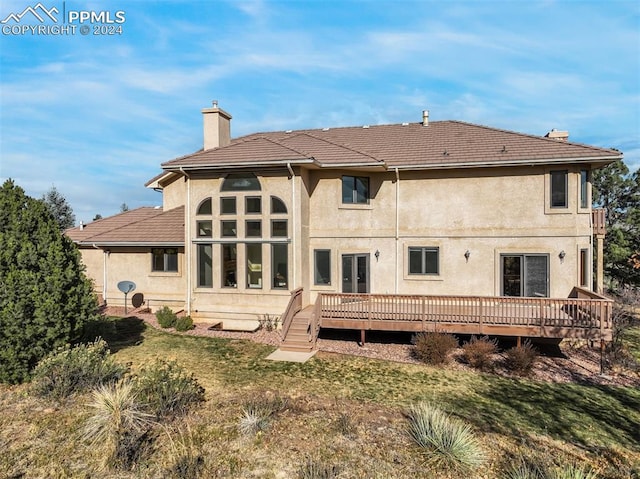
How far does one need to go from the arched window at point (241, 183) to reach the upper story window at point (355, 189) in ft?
11.5

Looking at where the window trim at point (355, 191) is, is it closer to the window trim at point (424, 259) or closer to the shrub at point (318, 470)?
the window trim at point (424, 259)

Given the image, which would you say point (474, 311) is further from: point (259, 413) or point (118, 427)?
point (118, 427)

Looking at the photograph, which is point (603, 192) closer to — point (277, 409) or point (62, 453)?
point (277, 409)

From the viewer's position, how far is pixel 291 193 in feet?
48.0

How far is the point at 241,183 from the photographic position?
15.2m

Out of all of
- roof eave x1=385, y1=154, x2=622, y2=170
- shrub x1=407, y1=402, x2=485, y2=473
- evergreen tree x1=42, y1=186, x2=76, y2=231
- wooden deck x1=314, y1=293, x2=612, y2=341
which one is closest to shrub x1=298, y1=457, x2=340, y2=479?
shrub x1=407, y1=402, x2=485, y2=473

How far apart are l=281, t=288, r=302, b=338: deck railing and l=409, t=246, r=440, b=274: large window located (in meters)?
4.69

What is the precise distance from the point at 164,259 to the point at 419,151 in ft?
40.5

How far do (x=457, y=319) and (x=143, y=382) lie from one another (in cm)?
929

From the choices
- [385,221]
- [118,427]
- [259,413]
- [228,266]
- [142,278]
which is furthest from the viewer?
[142,278]

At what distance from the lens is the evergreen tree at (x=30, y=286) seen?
890cm

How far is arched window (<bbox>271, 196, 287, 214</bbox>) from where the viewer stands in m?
14.8

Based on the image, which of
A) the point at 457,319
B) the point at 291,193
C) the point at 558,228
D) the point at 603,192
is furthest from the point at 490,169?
the point at 603,192

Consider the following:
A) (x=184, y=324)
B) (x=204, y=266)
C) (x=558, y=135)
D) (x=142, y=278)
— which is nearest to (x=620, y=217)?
(x=558, y=135)
